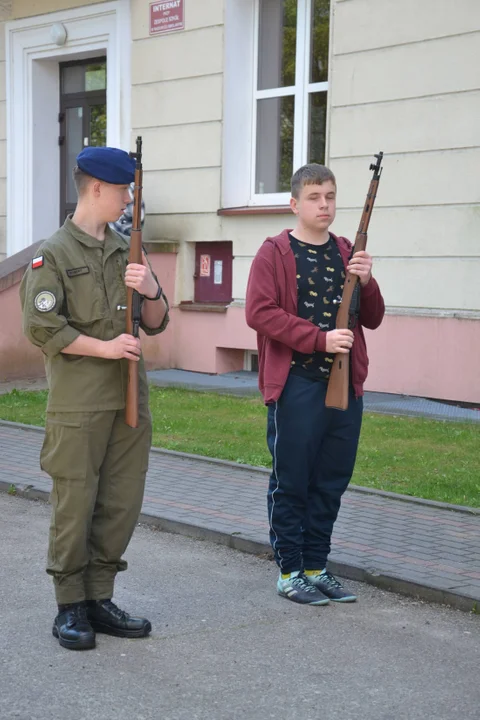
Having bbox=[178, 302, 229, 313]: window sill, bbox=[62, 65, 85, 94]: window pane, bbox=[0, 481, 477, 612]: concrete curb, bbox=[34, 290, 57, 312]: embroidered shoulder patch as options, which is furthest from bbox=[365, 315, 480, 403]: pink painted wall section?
bbox=[34, 290, 57, 312]: embroidered shoulder patch

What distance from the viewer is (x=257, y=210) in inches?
498

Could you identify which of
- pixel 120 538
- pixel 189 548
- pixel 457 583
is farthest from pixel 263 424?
pixel 120 538

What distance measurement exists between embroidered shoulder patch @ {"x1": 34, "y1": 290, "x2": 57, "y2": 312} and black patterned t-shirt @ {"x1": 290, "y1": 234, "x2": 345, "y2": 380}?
1.23m

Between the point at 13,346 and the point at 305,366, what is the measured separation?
876 cm

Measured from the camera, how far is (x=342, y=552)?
5.79 metres

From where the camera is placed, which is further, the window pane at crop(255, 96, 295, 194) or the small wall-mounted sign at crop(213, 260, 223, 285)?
the small wall-mounted sign at crop(213, 260, 223, 285)

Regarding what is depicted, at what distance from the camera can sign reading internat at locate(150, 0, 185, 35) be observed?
1344 centimetres

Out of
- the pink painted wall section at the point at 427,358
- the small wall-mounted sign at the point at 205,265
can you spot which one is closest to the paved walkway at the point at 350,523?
the pink painted wall section at the point at 427,358

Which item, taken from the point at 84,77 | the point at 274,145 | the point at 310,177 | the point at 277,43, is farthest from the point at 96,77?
the point at 310,177

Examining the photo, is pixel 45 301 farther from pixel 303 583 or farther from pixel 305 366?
pixel 303 583

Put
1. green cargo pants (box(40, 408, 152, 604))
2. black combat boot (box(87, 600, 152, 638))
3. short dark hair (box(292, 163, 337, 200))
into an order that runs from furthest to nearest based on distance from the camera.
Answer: short dark hair (box(292, 163, 337, 200))
black combat boot (box(87, 600, 152, 638))
green cargo pants (box(40, 408, 152, 604))

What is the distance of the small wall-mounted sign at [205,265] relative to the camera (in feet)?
44.4

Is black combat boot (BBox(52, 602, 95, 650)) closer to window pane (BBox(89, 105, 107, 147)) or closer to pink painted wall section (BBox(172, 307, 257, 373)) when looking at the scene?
pink painted wall section (BBox(172, 307, 257, 373))

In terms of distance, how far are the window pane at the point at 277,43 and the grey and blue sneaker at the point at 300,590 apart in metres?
9.07
